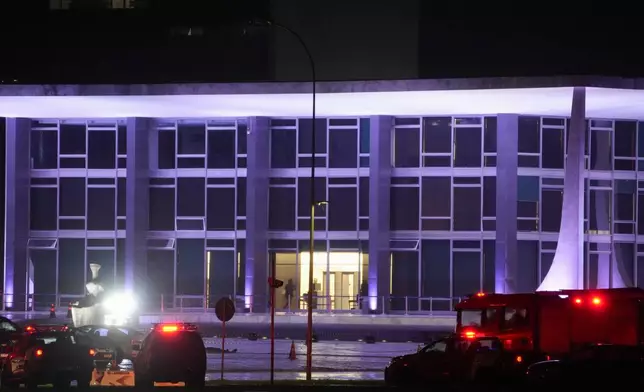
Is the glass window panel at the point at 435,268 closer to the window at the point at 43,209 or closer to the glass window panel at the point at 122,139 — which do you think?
the glass window panel at the point at 122,139

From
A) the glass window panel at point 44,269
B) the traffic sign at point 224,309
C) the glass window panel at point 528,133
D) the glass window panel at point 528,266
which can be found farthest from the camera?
the glass window panel at point 44,269

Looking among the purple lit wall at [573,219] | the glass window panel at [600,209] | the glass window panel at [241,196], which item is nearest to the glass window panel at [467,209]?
the glass window panel at [600,209]

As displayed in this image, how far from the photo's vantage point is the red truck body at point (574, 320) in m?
33.2

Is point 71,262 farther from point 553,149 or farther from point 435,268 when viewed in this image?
point 553,149

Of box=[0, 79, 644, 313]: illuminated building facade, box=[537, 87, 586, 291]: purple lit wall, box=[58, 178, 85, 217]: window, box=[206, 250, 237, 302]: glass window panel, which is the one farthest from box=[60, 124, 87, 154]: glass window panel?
box=[537, 87, 586, 291]: purple lit wall

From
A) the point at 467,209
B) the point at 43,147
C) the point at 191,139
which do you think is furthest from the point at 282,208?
the point at 43,147

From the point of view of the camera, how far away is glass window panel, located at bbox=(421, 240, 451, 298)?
184 ft

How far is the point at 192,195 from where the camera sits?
190 ft

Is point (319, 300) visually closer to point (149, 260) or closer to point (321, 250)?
point (321, 250)

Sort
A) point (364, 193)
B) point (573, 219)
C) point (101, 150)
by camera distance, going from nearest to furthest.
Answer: point (573, 219)
point (364, 193)
point (101, 150)

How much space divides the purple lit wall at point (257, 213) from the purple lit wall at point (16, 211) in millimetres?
11134

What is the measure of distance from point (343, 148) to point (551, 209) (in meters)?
10.1

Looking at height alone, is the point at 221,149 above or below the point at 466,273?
→ above

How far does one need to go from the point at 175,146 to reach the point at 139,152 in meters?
1.78
